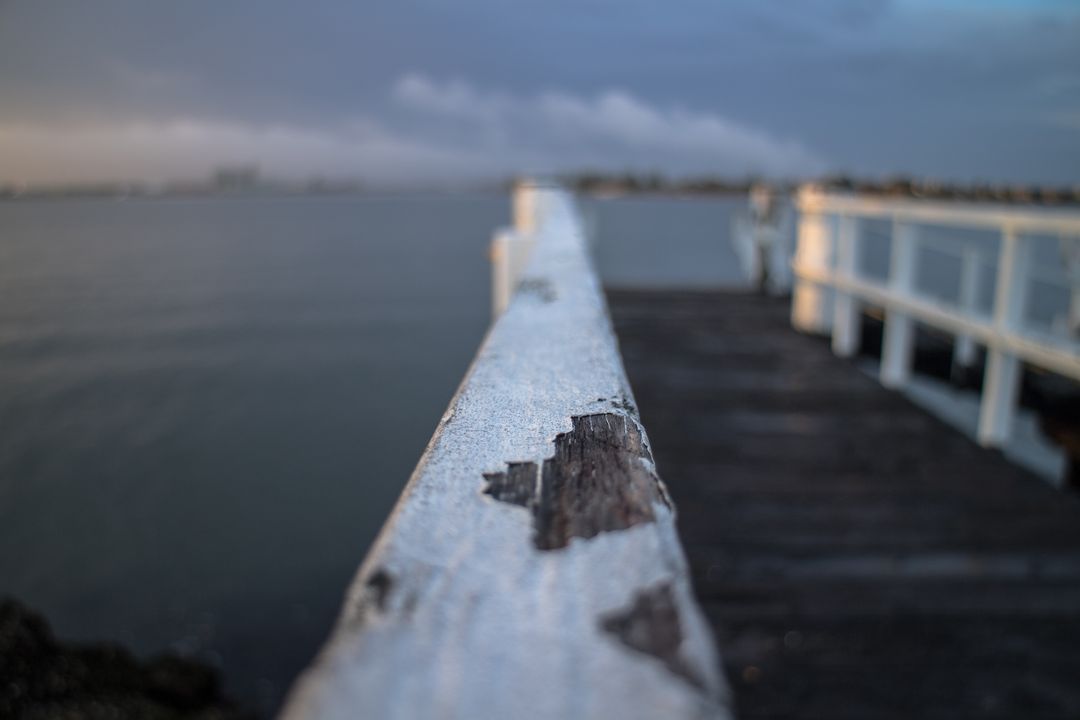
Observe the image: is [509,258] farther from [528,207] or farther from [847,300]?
[847,300]

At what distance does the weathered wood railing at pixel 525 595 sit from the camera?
49 cm

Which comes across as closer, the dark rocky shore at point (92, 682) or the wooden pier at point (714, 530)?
the wooden pier at point (714, 530)

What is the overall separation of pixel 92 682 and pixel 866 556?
26.8 ft

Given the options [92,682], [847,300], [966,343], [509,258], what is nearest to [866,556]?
[509,258]

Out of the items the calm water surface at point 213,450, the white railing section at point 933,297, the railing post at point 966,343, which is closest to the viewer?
the white railing section at point 933,297

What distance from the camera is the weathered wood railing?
486 millimetres

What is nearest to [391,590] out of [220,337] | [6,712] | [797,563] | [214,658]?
[797,563]

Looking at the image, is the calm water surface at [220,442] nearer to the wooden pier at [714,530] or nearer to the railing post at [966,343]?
the railing post at [966,343]

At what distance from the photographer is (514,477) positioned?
796 mm

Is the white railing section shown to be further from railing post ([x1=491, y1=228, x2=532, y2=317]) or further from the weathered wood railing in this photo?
the weathered wood railing

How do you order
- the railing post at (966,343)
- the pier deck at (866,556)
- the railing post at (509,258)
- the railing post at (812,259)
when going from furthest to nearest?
the railing post at (966,343)
the railing post at (812,259)
the railing post at (509,258)
the pier deck at (866,556)

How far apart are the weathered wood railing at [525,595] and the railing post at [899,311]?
496cm

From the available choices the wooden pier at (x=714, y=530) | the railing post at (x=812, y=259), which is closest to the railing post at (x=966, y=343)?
the railing post at (x=812, y=259)

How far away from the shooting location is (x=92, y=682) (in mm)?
7762
